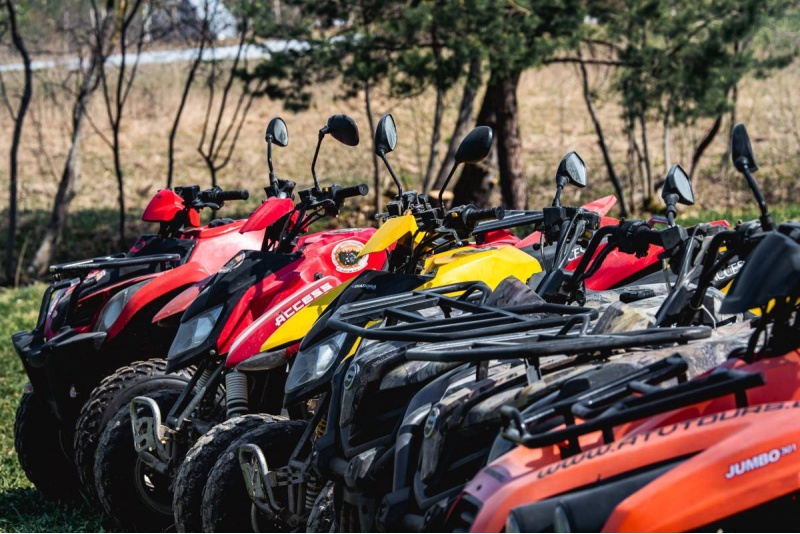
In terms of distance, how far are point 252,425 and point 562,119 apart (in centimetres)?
2576

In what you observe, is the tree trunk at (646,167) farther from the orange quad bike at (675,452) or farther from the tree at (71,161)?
the orange quad bike at (675,452)

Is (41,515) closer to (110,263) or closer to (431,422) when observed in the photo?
(110,263)

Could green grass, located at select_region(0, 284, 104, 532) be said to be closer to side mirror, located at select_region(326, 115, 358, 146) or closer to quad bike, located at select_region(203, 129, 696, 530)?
quad bike, located at select_region(203, 129, 696, 530)

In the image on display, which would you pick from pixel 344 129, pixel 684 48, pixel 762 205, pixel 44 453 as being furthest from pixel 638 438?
pixel 684 48

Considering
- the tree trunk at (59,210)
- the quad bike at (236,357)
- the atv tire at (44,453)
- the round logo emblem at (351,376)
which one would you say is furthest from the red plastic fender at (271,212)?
the tree trunk at (59,210)

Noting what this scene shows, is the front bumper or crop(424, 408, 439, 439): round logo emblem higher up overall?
crop(424, 408, 439, 439): round logo emblem

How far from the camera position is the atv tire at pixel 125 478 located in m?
5.86

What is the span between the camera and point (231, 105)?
3353 cm

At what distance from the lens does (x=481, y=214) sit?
580cm

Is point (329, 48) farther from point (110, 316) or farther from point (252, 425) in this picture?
point (252, 425)

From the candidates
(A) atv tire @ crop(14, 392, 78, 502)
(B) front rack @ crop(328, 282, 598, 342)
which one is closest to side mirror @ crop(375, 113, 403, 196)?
(B) front rack @ crop(328, 282, 598, 342)

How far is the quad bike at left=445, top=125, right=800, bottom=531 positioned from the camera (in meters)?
2.74

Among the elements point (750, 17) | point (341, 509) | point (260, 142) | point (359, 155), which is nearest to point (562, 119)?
point (359, 155)

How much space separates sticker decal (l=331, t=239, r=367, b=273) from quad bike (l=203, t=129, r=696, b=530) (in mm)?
803
